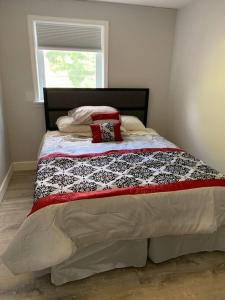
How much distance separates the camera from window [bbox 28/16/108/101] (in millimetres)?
3092

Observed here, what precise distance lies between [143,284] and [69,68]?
9.27ft

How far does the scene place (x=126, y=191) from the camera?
1617 mm

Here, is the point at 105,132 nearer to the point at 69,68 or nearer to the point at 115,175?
the point at 115,175

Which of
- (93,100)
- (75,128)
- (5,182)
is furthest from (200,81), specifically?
(5,182)

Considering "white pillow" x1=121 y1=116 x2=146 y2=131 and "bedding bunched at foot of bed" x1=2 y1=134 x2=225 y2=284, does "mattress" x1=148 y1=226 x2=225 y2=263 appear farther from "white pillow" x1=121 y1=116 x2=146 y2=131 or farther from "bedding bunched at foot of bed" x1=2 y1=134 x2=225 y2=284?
"white pillow" x1=121 y1=116 x2=146 y2=131

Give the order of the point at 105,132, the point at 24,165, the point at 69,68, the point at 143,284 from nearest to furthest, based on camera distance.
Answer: the point at 143,284, the point at 105,132, the point at 69,68, the point at 24,165

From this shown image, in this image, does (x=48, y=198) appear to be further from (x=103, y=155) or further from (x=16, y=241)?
(x=103, y=155)

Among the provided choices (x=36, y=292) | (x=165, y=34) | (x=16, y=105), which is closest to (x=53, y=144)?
(x=16, y=105)

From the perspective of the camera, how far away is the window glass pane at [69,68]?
324 cm

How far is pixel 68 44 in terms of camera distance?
3.19m

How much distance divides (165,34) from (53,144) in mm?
2349

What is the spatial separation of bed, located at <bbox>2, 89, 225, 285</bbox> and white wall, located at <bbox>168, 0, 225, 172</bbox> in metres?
0.88

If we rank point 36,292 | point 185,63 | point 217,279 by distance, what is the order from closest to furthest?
point 36,292
point 217,279
point 185,63

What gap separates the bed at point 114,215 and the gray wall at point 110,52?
147cm
